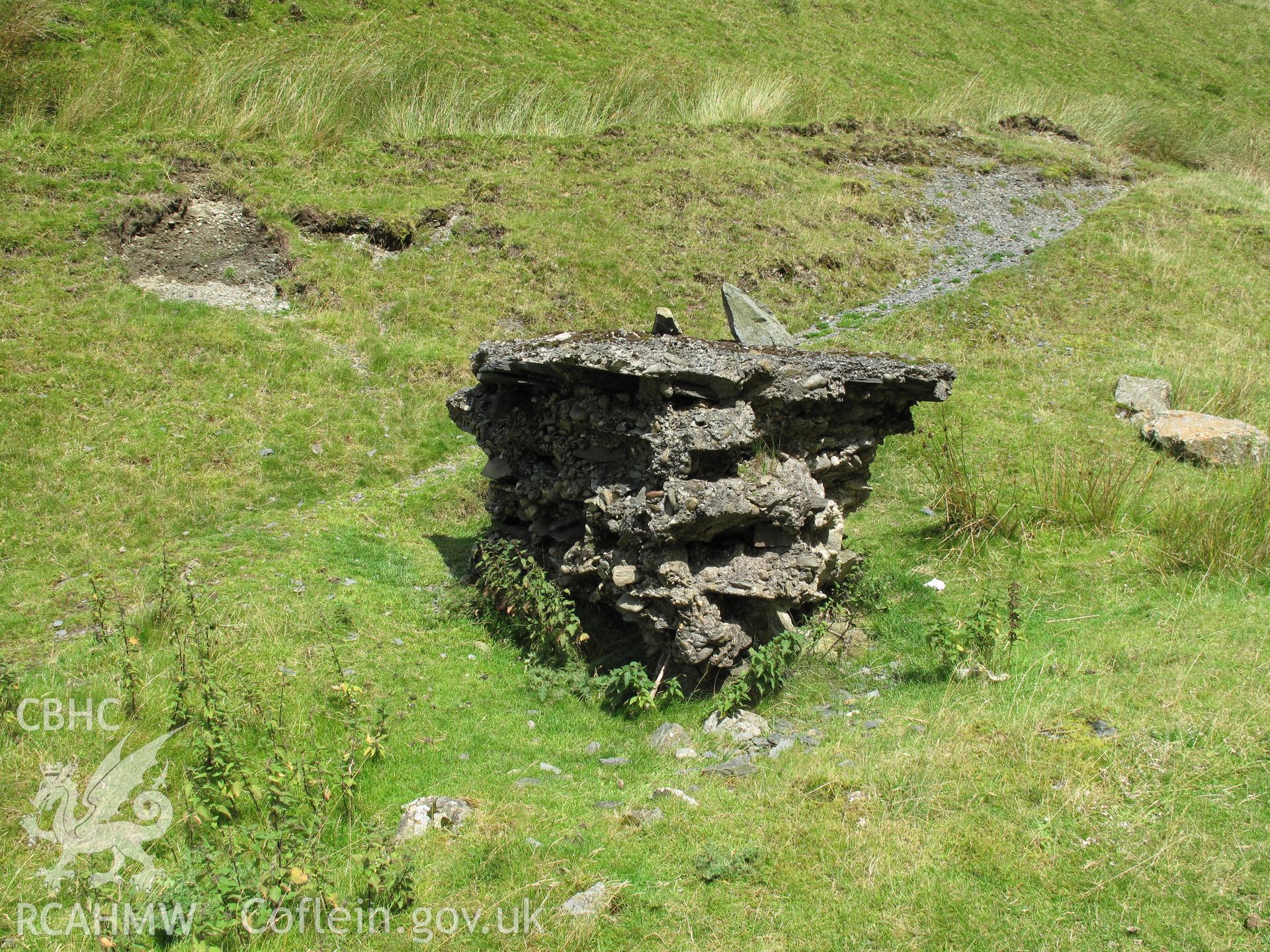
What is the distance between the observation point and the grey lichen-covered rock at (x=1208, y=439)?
1163cm

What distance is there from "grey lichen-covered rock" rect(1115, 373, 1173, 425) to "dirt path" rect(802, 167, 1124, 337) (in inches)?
200

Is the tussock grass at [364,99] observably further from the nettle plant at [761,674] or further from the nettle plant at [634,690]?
the nettle plant at [761,674]

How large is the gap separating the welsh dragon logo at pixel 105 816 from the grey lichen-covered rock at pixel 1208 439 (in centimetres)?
1280

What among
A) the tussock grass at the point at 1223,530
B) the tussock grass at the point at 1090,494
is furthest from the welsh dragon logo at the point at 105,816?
the tussock grass at the point at 1090,494

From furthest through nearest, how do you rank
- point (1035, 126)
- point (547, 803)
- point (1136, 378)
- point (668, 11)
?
1. point (668, 11)
2. point (1035, 126)
3. point (1136, 378)
4. point (547, 803)

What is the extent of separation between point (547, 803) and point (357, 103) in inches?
795

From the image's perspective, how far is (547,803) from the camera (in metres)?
5.58

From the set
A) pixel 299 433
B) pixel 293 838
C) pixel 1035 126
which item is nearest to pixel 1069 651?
pixel 293 838

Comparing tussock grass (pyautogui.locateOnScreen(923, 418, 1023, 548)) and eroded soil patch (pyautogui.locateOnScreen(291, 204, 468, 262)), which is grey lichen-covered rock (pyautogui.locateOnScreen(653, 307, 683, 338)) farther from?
eroded soil patch (pyautogui.locateOnScreen(291, 204, 468, 262))

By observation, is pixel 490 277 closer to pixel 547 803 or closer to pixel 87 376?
pixel 87 376

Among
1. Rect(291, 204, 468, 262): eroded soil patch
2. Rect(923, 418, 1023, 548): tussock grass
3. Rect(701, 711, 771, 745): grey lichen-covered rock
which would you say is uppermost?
Rect(291, 204, 468, 262): eroded soil patch

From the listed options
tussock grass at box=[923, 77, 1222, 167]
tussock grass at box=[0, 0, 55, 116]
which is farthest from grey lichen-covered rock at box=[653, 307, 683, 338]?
tussock grass at box=[923, 77, 1222, 167]

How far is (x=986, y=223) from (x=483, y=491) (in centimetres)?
1692

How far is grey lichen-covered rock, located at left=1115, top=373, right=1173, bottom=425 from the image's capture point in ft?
43.0
